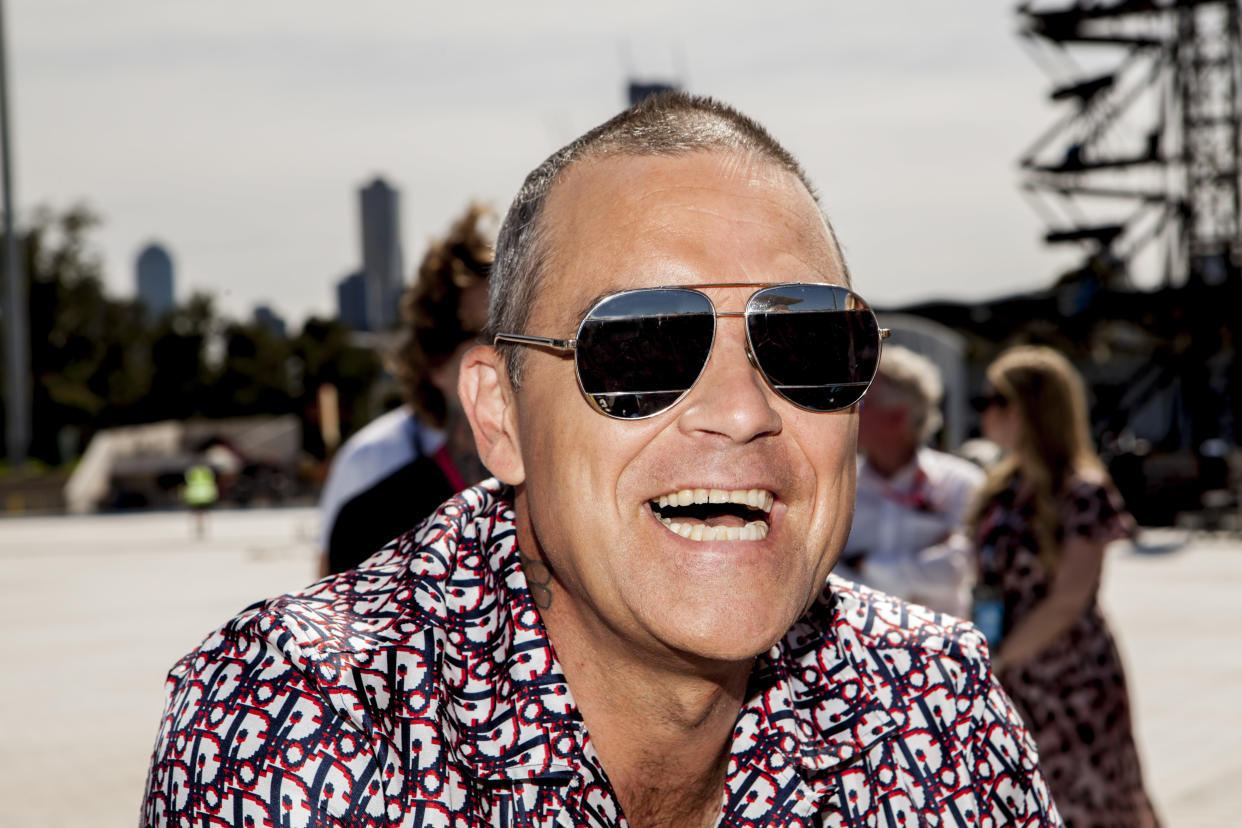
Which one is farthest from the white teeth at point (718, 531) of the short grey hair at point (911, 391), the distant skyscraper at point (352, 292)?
the distant skyscraper at point (352, 292)

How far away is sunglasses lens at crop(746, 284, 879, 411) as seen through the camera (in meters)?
1.59

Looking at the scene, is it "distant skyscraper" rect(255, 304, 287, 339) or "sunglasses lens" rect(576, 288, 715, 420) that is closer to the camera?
"sunglasses lens" rect(576, 288, 715, 420)

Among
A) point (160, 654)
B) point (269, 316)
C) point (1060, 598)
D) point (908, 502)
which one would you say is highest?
point (269, 316)

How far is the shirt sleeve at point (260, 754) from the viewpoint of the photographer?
4.32 feet

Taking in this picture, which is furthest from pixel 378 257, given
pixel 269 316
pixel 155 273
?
pixel 155 273

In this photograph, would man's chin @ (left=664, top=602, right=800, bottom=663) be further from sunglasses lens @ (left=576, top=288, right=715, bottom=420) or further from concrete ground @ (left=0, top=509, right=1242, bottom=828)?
concrete ground @ (left=0, top=509, right=1242, bottom=828)

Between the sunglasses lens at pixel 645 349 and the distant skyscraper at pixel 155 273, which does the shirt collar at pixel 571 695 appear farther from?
the distant skyscraper at pixel 155 273

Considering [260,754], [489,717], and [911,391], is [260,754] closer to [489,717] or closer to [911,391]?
[489,717]

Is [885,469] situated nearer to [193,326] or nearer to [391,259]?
[391,259]

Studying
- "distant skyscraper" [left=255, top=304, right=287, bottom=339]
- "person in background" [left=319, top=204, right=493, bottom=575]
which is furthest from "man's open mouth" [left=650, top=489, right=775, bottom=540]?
"distant skyscraper" [left=255, top=304, right=287, bottom=339]

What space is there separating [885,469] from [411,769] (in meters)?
3.73

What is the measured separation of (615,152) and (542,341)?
0.25 metres

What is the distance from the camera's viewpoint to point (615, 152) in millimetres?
1646

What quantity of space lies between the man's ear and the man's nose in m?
0.27
